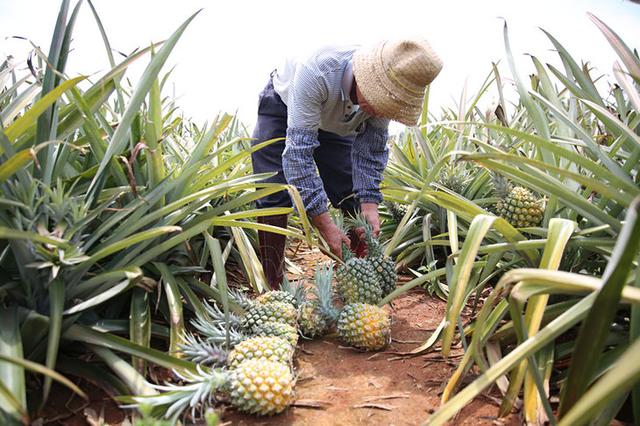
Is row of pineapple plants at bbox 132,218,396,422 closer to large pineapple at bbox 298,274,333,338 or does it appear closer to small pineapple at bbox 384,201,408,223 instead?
large pineapple at bbox 298,274,333,338

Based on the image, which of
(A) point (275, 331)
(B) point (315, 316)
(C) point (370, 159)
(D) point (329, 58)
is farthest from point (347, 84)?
(A) point (275, 331)

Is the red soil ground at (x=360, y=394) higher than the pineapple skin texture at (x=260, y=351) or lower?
lower

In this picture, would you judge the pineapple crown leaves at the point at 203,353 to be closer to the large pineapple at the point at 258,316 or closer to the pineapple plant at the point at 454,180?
the large pineapple at the point at 258,316

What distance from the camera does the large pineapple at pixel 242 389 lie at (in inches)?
48.2

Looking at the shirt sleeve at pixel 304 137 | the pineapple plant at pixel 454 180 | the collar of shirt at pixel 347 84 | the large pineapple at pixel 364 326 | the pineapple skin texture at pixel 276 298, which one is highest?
the collar of shirt at pixel 347 84

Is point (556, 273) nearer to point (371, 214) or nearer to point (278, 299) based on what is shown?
point (278, 299)

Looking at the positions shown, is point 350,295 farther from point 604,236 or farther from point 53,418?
point 53,418

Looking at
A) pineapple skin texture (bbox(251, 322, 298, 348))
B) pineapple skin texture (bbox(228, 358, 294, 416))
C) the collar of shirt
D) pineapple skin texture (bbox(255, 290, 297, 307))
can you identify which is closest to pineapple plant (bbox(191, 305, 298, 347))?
pineapple skin texture (bbox(251, 322, 298, 348))

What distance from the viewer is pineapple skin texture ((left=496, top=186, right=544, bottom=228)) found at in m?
1.76

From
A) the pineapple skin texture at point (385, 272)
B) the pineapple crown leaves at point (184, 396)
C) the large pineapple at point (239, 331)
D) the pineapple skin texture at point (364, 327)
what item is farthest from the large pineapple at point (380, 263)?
the pineapple crown leaves at point (184, 396)

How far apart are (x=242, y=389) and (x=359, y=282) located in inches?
28.1

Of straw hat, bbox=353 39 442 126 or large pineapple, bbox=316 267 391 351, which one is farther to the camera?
straw hat, bbox=353 39 442 126

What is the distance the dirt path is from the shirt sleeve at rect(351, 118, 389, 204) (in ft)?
2.31

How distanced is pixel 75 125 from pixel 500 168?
1357mm
